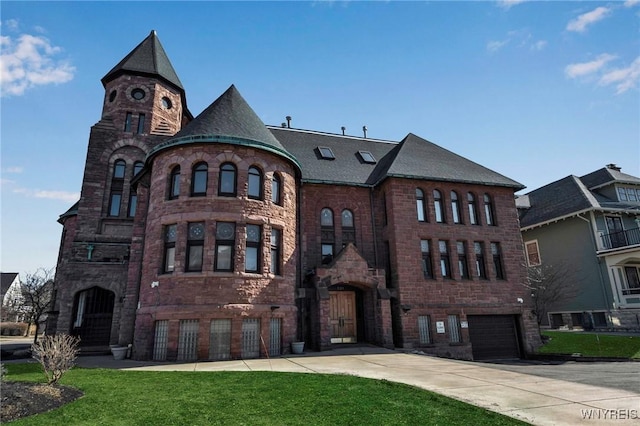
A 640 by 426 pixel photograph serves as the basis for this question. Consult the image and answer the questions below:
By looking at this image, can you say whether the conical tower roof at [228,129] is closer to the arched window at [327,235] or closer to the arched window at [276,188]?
the arched window at [276,188]

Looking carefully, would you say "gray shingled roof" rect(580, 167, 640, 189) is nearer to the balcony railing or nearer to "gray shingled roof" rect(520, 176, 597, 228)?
"gray shingled roof" rect(520, 176, 597, 228)

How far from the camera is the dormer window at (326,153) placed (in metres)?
23.1

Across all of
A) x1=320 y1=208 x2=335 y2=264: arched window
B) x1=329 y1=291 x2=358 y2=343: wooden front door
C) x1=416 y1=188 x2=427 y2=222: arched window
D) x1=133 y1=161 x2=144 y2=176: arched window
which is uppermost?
x1=133 y1=161 x2=144 y2=176: arched window

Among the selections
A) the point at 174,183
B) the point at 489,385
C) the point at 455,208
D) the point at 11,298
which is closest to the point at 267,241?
the point at 174,183

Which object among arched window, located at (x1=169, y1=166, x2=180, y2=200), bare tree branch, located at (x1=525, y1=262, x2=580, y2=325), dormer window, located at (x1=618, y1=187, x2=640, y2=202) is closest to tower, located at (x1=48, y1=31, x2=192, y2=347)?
arched window, located at (x1=169, y1=166, x2=180, y2=200)

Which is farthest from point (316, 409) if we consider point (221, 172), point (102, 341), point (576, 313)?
point (576, 313)

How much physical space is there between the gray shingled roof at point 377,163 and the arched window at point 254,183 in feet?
11.7

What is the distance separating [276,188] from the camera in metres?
17.9

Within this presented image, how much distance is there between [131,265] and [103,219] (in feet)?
14.7

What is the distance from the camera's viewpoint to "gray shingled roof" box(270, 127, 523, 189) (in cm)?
2109

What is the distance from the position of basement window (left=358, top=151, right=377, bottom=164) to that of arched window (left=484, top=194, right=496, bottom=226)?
24.4 feet

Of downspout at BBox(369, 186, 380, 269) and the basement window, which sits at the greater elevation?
the basement window

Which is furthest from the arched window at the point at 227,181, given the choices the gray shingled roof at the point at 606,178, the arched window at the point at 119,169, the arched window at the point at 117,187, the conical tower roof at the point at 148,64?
the gray shingled roof at the point at 606,178

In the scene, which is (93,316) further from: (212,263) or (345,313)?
(345,313)
